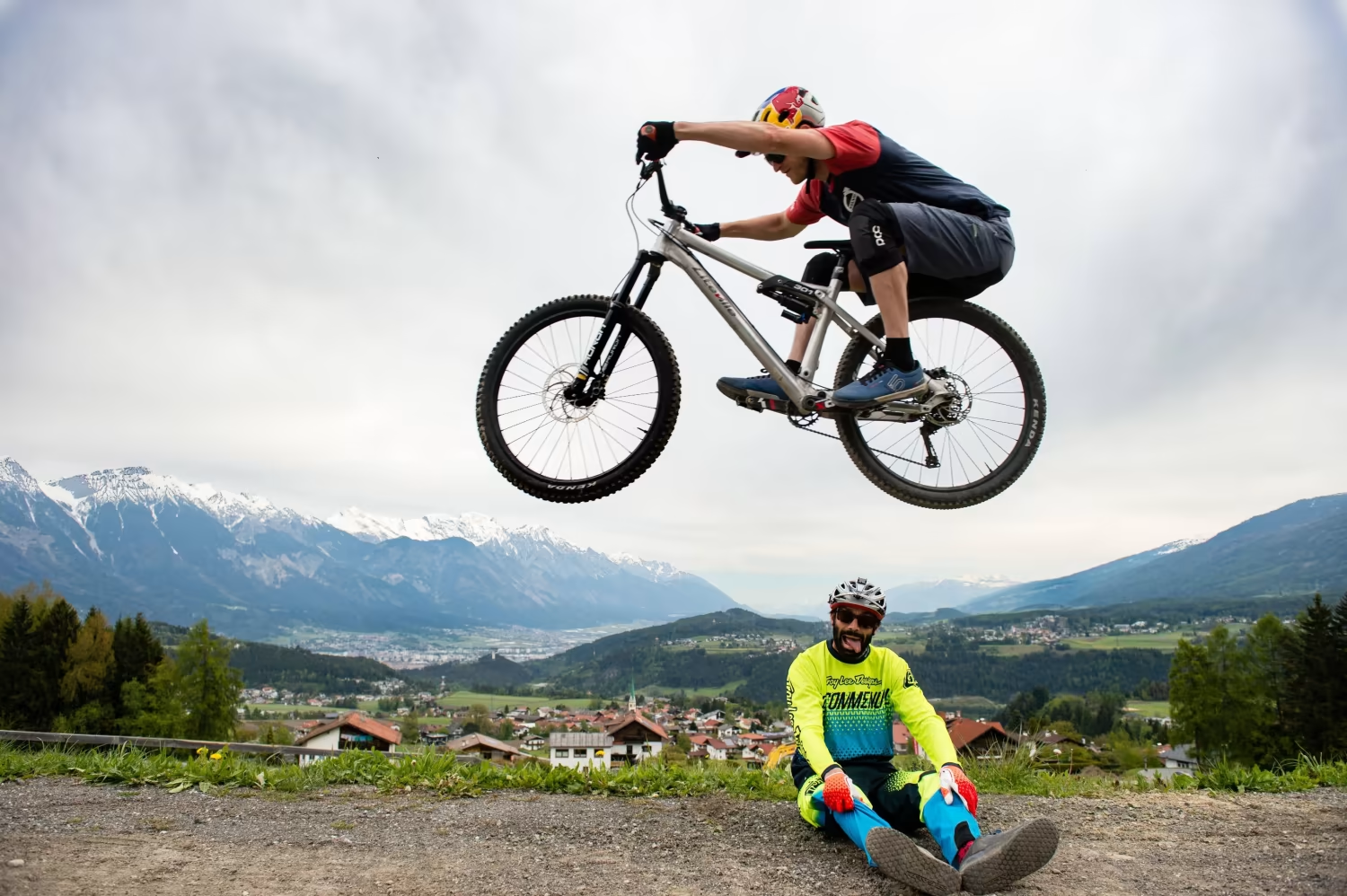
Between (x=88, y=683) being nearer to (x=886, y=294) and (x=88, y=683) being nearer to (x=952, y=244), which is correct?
(x=886, y=294)

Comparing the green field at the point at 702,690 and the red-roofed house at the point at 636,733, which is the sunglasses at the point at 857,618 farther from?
the green field at the point at 702,690

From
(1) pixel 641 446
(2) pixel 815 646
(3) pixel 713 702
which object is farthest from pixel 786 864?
(3) pixel 713 702

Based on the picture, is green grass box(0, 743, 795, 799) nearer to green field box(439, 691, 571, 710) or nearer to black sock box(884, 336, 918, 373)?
black sock box(884, 336, 918, 373)

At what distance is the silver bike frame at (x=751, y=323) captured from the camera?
196 inches

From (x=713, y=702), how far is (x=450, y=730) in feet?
124

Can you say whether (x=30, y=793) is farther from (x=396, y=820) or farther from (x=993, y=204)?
(x=993, y=204)

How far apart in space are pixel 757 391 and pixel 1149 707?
12440 cm

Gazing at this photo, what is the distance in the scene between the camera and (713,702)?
118562 mm

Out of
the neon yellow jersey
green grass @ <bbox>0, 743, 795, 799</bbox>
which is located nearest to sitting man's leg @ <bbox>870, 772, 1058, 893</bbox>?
the neon yellow jersey

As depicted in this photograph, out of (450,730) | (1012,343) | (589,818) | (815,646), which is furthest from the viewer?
(450,730)

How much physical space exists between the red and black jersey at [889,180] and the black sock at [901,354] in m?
0.86

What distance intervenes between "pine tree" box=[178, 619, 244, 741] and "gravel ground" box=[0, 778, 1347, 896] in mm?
36887

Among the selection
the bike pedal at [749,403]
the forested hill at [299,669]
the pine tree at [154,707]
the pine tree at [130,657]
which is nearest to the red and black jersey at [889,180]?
the bike pedal at [749,403]

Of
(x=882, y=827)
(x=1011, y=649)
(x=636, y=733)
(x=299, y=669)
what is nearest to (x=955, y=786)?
(x=882, y=827)
